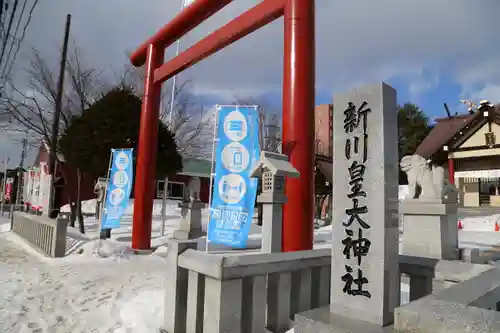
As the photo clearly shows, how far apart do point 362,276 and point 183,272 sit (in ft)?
5.68

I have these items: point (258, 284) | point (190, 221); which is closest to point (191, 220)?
point (190, 221)

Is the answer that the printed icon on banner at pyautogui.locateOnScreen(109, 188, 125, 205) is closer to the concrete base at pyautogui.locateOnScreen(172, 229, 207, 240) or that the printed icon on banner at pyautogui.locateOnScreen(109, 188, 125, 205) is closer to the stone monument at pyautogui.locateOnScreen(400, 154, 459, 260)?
the concrete base at pyautogui.locateOnScreen(172, 229, 207, 240)

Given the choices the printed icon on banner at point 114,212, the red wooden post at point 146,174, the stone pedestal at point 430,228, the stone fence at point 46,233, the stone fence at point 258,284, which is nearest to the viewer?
the stone fence at point 258,284

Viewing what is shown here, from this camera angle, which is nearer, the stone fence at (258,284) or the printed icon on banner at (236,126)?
the stone fence at (258,284)

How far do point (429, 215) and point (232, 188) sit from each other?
11.4ft

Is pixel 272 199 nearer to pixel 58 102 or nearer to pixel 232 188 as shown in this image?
pixel 232 188

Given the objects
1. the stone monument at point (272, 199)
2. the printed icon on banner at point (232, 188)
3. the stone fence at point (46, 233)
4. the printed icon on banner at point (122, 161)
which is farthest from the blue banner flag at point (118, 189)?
the stone monument at point (272, 199)

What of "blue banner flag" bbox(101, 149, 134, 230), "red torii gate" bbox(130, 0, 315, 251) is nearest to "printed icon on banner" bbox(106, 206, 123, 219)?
"blue banner flag" bbox(101, 149, 134, 230)

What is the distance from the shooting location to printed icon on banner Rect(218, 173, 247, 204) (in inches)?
236

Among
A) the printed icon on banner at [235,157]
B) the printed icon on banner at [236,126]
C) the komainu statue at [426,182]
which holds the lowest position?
the komainu statue at [426,182]

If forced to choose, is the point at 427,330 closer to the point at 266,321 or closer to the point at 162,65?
the point at 266,321

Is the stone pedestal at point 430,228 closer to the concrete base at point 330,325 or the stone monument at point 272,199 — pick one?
the stone monument at point 272,199

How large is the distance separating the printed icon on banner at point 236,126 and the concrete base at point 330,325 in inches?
165

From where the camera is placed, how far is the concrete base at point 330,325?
2.04 meters
